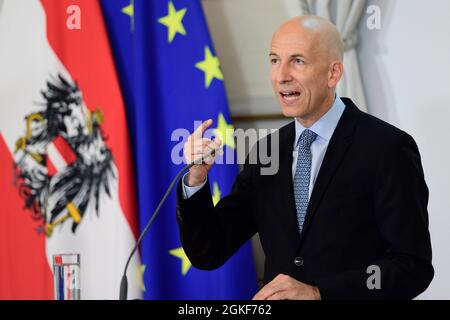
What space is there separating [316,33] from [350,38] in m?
0.85

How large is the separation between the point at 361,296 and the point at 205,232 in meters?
0.45

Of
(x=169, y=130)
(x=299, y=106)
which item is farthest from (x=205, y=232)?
(x=169, y=130)

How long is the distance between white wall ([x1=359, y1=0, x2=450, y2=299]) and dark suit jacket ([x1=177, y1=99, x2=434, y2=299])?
31.5 inches

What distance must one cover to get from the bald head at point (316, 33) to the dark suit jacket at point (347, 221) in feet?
0.54

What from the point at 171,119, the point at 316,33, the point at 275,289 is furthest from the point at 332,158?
the point at 171,119

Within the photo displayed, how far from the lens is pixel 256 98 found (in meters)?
2.69

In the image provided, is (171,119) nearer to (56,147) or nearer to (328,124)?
(56,147)

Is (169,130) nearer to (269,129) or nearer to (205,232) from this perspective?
(269,129)

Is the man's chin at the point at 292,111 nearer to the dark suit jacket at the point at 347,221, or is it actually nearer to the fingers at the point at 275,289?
the dark suit jacket at the point at 347,221

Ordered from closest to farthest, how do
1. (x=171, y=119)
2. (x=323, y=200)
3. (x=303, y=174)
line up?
(x=323, y=200) → (x=303, y=174) → (x=171, y=119)

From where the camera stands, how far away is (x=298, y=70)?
5.59 feet

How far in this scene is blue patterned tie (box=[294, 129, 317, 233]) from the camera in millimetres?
1676

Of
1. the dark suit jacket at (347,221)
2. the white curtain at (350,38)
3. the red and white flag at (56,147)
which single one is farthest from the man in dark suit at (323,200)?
the red and white flag at (56,147)
